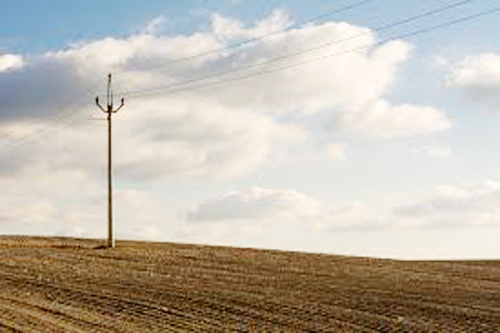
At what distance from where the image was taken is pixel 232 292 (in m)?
30.0

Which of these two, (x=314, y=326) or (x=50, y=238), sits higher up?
(x=50, y=238)

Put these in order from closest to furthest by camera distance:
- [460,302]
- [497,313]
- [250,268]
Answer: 1. [497,313]
2. [460,302]
3. [250,268]

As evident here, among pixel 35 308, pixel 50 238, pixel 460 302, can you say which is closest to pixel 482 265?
pixel 460 302

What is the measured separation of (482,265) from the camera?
171 ft

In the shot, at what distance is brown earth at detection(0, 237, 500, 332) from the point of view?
2281cm

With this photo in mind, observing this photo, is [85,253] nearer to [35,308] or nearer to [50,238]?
[50,238]

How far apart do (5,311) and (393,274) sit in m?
22.7

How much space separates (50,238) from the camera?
5950cm

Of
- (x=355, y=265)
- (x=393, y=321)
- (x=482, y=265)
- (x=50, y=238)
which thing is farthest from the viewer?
(x=50, y=238)

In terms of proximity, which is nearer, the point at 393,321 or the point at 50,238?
the point at 393,321

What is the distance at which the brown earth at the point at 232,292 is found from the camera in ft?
74.8

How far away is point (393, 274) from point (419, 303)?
12301 millimetres

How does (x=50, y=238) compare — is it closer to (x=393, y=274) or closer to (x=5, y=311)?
(x=393, y=274)

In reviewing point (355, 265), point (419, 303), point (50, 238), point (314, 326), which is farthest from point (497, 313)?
point (50, 238)
